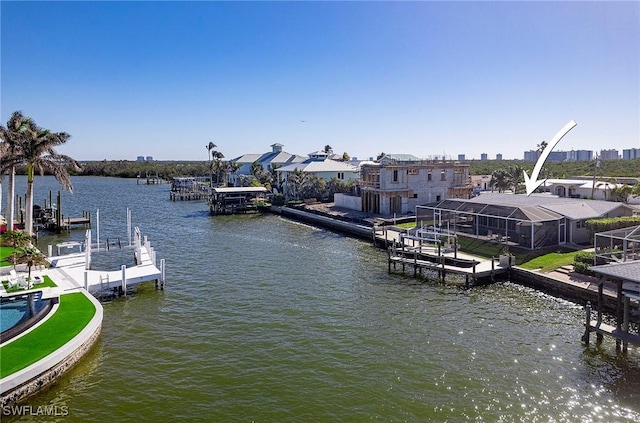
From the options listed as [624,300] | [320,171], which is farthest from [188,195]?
[624,300]

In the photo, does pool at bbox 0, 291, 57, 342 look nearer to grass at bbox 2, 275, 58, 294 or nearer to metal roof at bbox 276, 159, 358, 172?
grass at bbox 2, 275, 58, 294

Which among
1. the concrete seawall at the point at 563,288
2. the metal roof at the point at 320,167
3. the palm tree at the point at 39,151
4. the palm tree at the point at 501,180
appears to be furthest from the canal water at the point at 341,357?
the metal roof at the point at 320,167

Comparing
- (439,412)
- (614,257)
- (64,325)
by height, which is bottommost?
(439,412)

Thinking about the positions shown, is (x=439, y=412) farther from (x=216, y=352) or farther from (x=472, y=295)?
(x=472, y=295)

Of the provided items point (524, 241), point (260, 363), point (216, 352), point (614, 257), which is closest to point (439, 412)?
point (260, 363)

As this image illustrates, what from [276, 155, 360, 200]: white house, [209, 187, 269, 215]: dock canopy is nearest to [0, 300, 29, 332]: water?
[209, 187, 269, 215]: dock canopy

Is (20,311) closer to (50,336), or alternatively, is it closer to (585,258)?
(50,336)

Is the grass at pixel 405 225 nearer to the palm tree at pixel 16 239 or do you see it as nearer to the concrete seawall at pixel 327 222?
the concrete seawall at pixel 327 222
